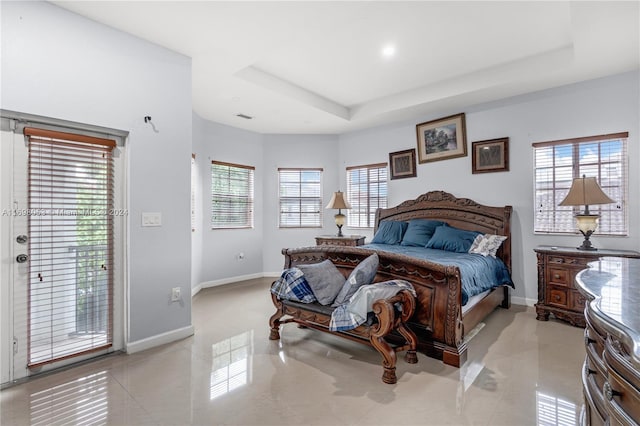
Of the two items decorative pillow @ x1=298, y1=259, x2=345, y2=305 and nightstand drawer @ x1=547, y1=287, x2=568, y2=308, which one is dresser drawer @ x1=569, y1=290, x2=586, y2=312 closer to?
nightstand drawer @ x1=547, y1=287, x2=568, y2=308

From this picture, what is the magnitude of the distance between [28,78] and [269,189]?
4.11 metres

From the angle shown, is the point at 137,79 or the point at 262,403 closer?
the point at 262,403

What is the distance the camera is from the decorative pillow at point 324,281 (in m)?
2.81

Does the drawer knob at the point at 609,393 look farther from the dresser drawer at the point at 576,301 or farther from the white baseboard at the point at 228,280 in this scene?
the white baseboard at the point at 228,280

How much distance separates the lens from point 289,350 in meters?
2.86

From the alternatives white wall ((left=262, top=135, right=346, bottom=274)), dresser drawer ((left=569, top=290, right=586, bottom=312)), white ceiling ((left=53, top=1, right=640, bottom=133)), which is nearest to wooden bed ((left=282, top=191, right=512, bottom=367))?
dresser drawer ((left=569, top=290, right=586, bottom=312))

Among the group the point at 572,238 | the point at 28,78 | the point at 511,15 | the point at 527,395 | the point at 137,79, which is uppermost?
→ the point at 511,15

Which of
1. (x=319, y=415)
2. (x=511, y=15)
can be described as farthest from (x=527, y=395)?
(x=511, y=15)

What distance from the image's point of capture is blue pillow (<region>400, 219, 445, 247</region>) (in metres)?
4.53

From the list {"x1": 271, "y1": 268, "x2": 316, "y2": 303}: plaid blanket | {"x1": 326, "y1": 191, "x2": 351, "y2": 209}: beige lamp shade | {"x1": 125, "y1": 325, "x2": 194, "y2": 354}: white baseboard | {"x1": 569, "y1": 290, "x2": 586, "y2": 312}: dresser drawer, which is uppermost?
{"x1": 326, "y1": 191, "x2": 351, "y2": 209}: beige lamp shade

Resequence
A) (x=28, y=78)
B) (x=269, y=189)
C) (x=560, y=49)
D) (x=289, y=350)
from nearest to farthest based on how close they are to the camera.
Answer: (x=28, y=78), (x=289, y=350), (x=560, y=49), (x=269, y=189)

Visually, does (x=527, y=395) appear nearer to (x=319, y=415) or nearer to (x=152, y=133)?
(x=319, y=415)

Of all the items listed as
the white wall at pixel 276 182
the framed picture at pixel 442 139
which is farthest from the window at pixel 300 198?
the framed picture at pixel 442 139

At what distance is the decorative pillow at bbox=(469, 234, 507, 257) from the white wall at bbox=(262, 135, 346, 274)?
2.83 m
